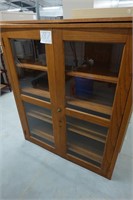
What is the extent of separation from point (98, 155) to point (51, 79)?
3.27 feet

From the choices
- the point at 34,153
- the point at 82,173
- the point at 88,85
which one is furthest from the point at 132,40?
the point at 34,153

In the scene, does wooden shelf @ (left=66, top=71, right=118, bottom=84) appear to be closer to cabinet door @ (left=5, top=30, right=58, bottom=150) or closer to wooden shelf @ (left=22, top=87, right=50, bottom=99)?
cabinet door @ (left=5, top=30, right=58, bottom=150)

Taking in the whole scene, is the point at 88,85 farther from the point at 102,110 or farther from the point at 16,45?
the point at 16,45

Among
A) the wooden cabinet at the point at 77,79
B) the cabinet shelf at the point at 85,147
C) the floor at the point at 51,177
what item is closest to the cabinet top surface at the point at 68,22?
the wooden cabinet at the point at 77,79

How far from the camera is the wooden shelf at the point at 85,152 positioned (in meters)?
1.47

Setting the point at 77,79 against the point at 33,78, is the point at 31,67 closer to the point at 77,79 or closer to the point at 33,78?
the point at 33,78

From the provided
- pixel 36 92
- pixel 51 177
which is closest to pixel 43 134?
pixel 51 177

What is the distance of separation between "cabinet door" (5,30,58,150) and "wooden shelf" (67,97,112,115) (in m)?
0.19

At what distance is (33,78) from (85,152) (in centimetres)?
105

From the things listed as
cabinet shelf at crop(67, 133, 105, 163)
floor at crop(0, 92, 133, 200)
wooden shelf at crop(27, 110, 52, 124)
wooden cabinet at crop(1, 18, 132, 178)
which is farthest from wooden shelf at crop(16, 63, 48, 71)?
floor at crop(0, 92, 133, 200)

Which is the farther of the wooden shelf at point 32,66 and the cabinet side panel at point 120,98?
the wooden shelf at point 32,66

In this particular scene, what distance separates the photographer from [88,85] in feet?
4.05

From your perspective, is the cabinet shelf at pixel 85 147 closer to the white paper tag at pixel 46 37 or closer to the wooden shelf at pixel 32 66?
the wooden shelf at pixel 32 66

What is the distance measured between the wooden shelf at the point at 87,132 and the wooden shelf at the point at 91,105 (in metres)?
0.31
